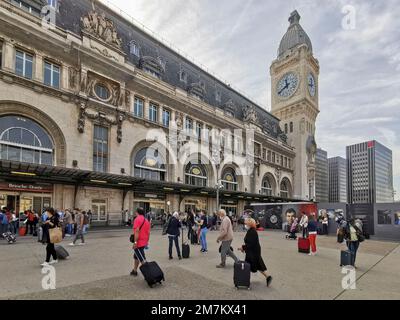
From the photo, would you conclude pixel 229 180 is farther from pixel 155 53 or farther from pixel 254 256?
pixel 254 256

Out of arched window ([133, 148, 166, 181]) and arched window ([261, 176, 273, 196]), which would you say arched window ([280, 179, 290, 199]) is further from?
arched window ([133, 148, 166, 181])

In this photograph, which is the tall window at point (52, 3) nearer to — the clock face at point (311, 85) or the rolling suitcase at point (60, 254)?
the rolling suitcase at point (60, 254)

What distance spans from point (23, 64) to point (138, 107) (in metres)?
11.4

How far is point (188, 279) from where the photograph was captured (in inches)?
280

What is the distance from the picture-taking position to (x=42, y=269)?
784 centimetres

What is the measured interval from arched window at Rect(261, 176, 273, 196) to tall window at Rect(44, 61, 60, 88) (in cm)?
3871

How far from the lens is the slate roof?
25781 millimetres

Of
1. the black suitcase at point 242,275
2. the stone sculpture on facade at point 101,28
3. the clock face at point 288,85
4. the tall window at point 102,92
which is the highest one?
the clock face at point 288,85

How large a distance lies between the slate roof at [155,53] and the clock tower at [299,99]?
18.9 meters

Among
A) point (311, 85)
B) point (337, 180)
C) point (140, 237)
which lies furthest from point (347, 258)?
point (337, 180)

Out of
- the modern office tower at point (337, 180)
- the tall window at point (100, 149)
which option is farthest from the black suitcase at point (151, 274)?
the modern office tower at point (337, 180)

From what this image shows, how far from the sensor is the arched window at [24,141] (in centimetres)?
2011
